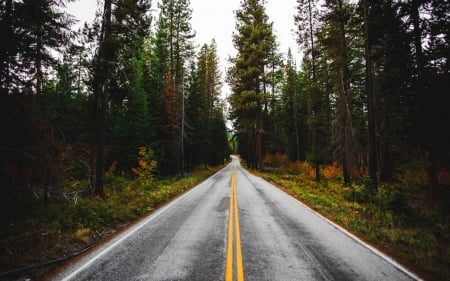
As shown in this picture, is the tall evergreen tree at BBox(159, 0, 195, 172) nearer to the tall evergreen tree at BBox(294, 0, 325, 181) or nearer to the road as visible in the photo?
the tall evergreen tree at BBox(294, 0, 325, 181)

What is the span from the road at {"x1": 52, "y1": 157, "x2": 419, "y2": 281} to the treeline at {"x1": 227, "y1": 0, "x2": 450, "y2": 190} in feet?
22.8

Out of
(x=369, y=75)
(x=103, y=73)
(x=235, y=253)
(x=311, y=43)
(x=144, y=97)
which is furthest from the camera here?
(x=144, y=97)

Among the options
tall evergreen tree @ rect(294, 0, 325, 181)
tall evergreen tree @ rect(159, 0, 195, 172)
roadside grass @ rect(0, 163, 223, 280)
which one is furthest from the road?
tall evergreen tree @ rect(159, 0, 195, 172)

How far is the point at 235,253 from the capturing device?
542cm

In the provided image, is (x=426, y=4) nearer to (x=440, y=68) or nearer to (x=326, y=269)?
(x=440, y=68)

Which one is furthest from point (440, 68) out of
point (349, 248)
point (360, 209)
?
point (349, 248)

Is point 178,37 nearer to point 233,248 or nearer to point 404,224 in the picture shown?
point 233,248

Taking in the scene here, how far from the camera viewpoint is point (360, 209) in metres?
10.8

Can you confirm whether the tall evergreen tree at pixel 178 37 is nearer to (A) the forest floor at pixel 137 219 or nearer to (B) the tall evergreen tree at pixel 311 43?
(B) the tall evergreen tree at pixel 311 43

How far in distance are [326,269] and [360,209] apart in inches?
295

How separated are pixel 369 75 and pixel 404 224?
8676 millimetres

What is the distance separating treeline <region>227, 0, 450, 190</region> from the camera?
10.2 m

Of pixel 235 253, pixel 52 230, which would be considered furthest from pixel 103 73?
pixel 235 253

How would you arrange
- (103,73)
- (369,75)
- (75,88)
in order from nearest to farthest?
1. (103,73)
2. (369,75)
3. (75,88)
